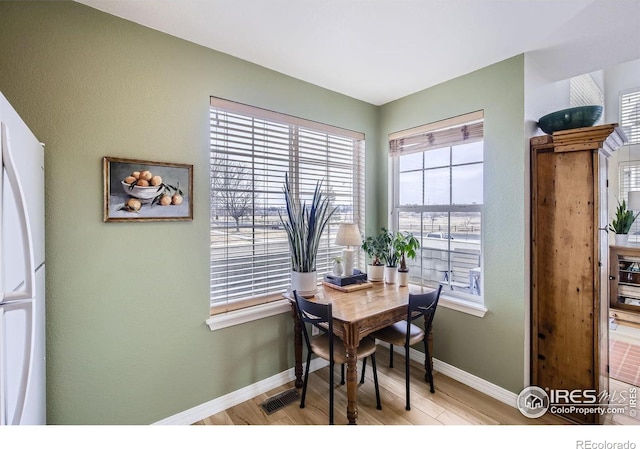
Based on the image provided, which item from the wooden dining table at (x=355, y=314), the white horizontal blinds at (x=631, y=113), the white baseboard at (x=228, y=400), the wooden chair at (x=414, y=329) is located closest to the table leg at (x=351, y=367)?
the wooden dining table at (x=355, y=314)

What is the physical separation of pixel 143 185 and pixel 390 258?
2079mm

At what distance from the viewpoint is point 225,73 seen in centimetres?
210

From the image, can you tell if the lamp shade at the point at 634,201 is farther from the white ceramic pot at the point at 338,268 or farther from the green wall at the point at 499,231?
the white ceramic pot at the point at 338,268

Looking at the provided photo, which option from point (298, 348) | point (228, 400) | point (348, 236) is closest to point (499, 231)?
point (348, 236)

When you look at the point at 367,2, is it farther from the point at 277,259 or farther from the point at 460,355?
the point at 460,355

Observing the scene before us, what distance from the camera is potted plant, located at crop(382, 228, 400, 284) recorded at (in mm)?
2707

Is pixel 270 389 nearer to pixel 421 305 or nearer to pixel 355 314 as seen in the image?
pixel 355 314

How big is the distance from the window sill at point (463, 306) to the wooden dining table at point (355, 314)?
32 centimetres

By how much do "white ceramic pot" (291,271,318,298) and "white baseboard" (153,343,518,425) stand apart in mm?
742

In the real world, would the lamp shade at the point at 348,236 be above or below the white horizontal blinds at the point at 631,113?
below

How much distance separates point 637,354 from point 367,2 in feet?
13.3

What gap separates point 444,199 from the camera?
2.71 meters

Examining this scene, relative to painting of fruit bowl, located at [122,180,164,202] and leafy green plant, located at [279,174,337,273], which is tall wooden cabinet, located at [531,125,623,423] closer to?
leafy green plant, located at [279,174,337,273]

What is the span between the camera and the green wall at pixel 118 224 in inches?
60.5
